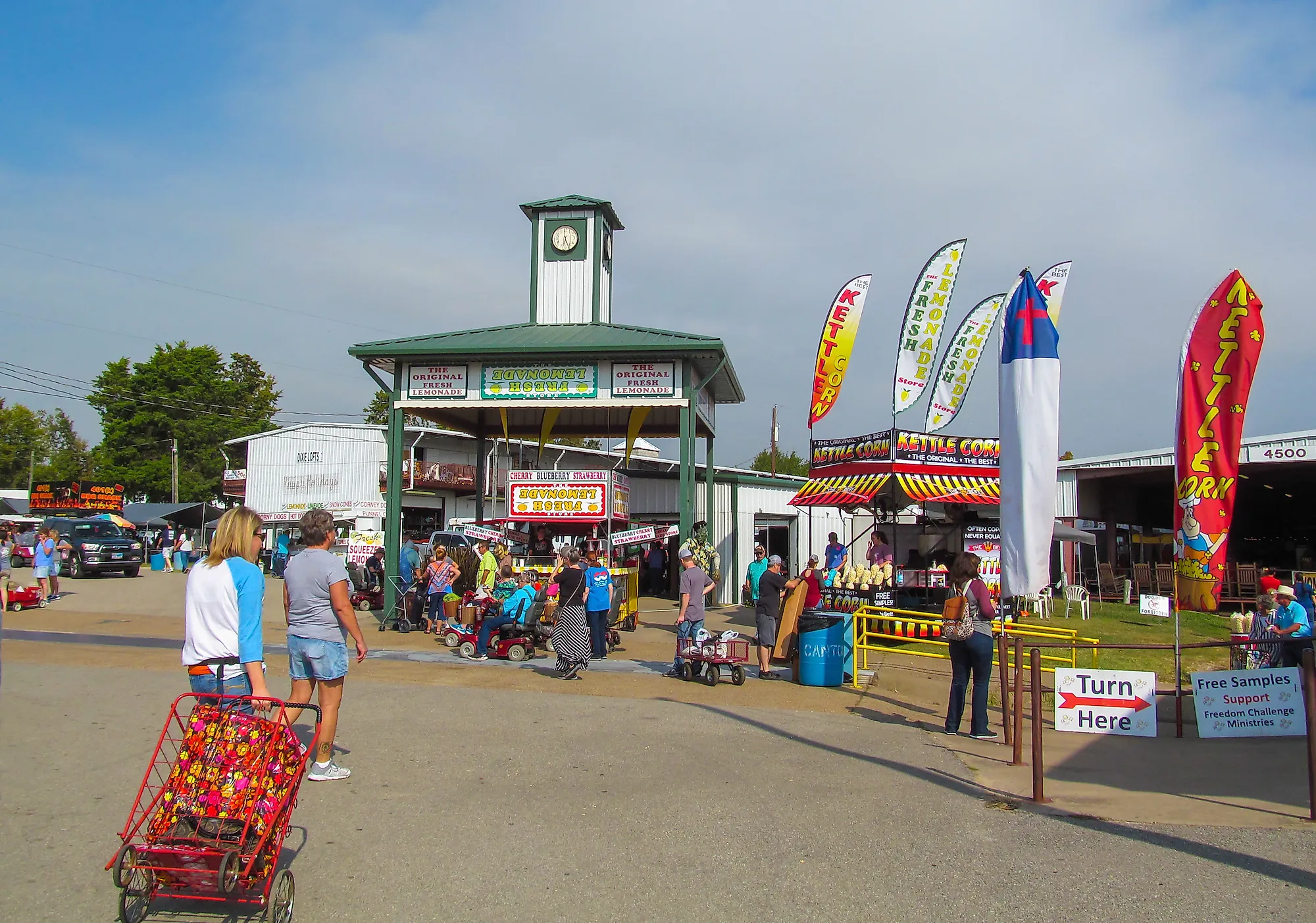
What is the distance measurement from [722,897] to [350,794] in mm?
2880

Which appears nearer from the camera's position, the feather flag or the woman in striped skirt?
the woman in striped skirt

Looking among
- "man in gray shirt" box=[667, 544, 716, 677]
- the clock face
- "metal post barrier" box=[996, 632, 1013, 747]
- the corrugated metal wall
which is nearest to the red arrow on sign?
"metal post barrier" box=[996, 632, 1013, 747]

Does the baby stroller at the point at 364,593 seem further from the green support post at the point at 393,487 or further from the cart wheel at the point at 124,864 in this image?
the cart wheel at the point at 124,864

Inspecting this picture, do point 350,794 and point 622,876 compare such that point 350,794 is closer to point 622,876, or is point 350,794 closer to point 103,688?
point 622,876

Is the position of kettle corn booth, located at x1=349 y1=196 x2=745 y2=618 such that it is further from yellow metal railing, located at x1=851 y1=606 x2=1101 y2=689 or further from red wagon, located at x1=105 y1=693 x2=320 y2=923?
red wagon, located at x1=105 y1=693 x2=320 y2=923

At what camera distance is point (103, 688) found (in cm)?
1029

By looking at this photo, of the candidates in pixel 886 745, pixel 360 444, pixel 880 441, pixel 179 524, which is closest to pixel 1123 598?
pixel 880 441

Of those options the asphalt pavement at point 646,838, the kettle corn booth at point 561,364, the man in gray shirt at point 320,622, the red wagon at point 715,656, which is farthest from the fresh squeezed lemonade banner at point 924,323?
the man in gray shirt at point 320,622

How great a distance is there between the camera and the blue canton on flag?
8.02 meters

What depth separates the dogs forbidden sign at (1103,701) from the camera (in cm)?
901

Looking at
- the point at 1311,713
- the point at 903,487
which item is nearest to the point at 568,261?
the point at 903,487

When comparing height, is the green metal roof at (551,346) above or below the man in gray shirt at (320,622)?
above

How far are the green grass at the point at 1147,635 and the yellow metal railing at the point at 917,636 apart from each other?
2.72ft

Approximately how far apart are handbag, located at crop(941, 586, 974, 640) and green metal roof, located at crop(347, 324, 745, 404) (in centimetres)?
877
